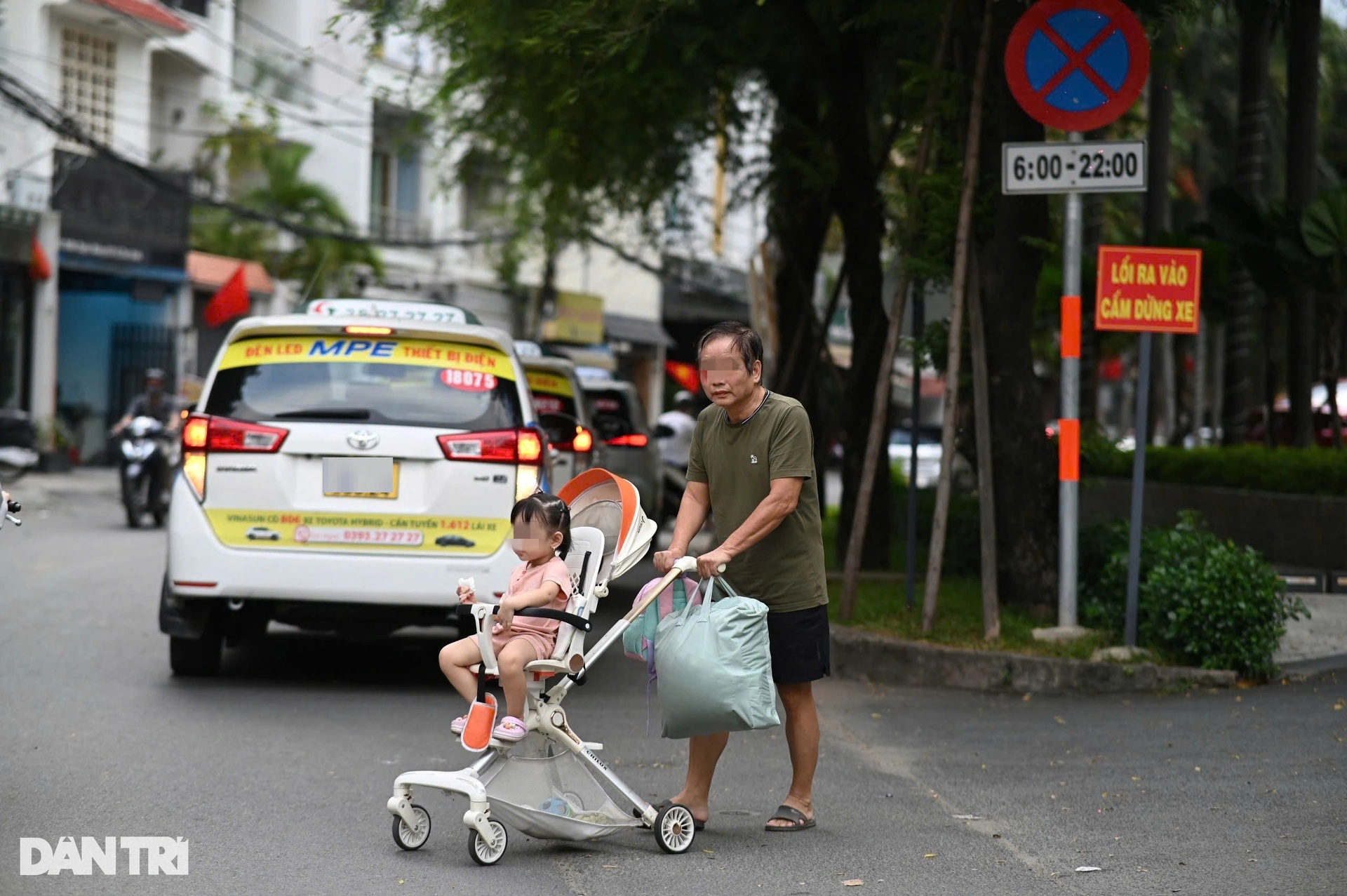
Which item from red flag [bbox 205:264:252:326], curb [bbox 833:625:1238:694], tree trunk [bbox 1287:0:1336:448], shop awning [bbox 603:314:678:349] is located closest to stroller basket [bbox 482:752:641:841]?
curb [bbox 833:625:1238:694]

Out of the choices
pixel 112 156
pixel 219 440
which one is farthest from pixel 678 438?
pixel 219 440

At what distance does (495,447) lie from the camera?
792 centimetres

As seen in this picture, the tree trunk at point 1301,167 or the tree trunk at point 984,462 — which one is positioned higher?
the tree trunk at point 1301,167

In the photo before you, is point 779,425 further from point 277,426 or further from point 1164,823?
point 277,426

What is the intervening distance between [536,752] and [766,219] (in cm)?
1009

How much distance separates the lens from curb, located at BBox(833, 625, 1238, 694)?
8312mm

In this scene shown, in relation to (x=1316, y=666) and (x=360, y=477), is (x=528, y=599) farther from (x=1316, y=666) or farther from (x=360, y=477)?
(x=1316, y=666)

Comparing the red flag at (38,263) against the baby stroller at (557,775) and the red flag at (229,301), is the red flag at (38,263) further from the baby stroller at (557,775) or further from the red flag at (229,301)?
the baby stroller at (557,775)

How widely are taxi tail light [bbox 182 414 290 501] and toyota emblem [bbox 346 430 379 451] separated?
317 mm

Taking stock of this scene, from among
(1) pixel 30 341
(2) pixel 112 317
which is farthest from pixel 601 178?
(2) pixel 112 317

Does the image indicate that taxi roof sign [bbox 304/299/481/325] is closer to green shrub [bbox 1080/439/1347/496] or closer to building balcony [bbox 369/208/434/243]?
green shrub [bbox 1080/439/1347/496]

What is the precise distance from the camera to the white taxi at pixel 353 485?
782 centimetres

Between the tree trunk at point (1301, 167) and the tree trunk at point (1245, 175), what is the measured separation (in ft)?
1.01

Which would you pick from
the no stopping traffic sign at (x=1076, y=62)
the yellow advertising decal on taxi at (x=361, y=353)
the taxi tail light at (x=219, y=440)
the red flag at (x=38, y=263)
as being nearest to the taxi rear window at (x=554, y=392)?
the yellow advertising decal on taxi at (x=361, y=353)
